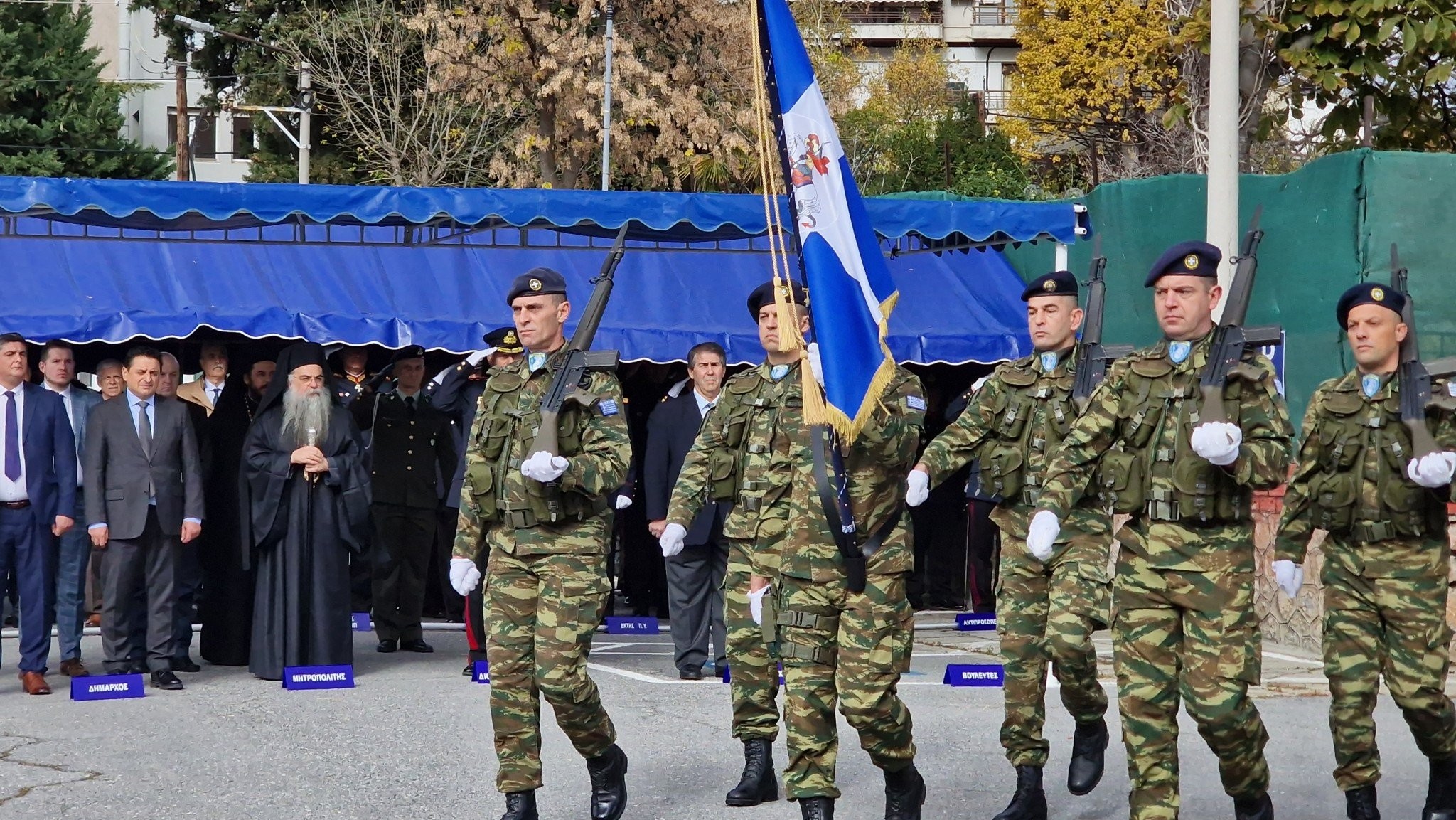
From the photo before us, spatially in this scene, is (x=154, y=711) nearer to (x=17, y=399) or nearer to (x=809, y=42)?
(x=17, y=399)

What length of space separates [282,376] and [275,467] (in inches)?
23.0

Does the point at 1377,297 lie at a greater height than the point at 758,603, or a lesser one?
greater

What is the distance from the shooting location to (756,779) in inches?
292

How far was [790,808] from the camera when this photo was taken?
7363mm

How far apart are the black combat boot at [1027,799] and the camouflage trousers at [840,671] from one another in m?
0.64

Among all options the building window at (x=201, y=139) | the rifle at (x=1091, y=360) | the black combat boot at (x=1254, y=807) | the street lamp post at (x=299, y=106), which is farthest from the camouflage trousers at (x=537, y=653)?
the building window at (x=201, y=139)

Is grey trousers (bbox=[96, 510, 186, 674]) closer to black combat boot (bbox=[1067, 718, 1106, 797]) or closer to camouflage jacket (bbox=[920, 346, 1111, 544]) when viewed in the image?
camouflage jacket (bbox=[920, 346, 1111, 544])

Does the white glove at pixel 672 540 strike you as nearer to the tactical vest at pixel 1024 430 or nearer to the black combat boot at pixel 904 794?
the black combat boot at pixel 904 794

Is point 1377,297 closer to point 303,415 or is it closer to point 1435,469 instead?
point 1435,469

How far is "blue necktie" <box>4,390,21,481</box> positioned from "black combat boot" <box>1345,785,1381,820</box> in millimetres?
7512

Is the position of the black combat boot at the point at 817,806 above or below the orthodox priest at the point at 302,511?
below

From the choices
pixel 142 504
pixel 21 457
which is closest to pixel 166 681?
pixel 142 504

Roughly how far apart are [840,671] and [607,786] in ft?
3.89

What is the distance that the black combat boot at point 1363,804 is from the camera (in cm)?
700
